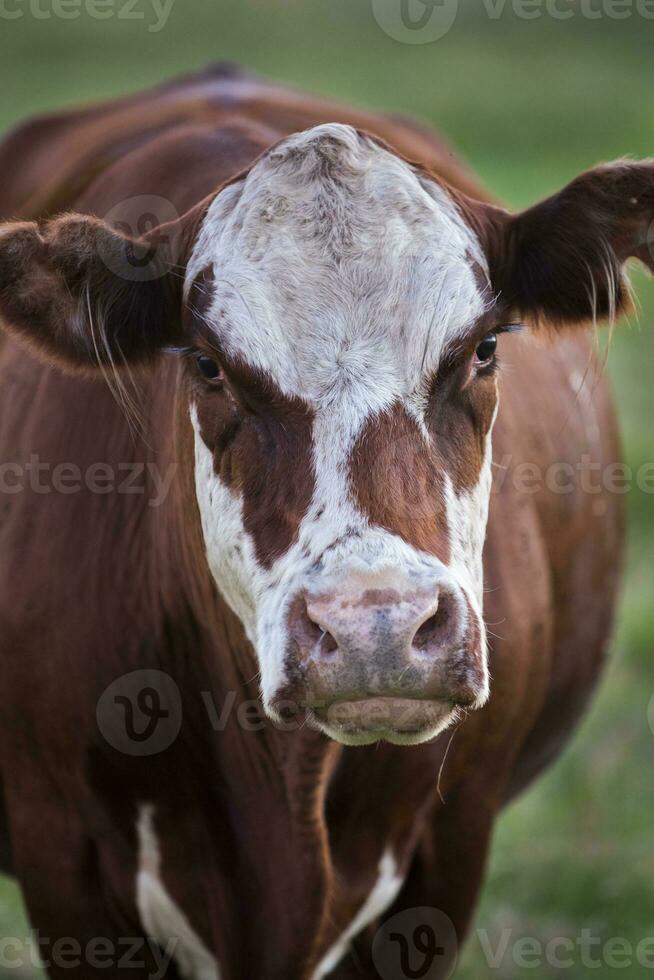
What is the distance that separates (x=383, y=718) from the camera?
254 centimetres

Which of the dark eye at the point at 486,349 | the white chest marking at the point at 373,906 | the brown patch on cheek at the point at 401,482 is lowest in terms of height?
the white chest marking at the point at 373,906

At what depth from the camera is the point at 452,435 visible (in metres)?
2.86

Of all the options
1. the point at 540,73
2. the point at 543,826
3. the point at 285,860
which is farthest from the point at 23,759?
the point at 540,73

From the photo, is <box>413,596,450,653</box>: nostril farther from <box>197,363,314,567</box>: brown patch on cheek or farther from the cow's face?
<box>197,363,314,567</box>: brown patch on cheek

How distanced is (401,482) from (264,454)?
318 mm

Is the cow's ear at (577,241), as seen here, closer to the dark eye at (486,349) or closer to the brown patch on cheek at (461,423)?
the dark eye at (486,349)

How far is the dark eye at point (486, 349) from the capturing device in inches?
117

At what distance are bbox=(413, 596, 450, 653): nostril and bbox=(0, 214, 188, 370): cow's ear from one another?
1.03 m

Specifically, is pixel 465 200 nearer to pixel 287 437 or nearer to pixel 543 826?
pixel 287 437

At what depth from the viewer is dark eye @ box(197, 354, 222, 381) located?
2.96 metres

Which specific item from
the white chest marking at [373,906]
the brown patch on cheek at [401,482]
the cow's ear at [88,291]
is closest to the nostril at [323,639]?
the brown patch on cheek at [401,482]

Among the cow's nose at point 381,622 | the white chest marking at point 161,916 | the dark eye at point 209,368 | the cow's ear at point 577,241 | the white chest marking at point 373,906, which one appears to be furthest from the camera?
the white chest marking at point 373,906

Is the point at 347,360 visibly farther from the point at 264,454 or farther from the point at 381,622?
the point at 381,622

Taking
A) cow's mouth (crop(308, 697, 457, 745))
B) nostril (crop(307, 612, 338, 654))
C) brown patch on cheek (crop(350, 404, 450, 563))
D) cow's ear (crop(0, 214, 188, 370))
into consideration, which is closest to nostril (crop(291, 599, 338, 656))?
nostril (crop(307, 612, 338, 654))
